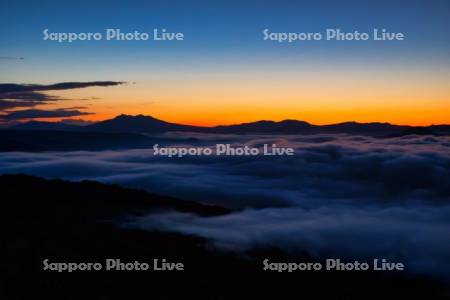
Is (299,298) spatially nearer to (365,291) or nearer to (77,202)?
(365,291)

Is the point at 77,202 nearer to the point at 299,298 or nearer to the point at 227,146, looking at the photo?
the point at 299,298

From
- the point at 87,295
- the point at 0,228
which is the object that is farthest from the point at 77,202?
the point at 87,295

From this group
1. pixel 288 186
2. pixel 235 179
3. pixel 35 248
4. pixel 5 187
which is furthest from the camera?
pixel 235 179

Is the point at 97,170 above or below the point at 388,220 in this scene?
above

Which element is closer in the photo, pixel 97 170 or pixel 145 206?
pixel 145 206

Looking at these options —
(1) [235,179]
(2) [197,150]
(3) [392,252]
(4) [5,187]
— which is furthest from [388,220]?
(2) [197,150]

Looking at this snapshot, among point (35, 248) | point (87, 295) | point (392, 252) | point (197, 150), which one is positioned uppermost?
point (197, 150)

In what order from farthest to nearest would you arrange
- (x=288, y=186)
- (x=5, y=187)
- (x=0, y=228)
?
(x=288, y=186) → (x=5, y=187) → (x=0, y=228)
